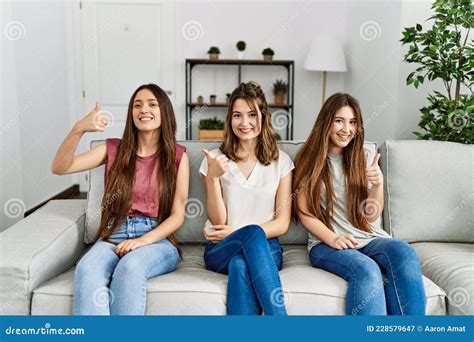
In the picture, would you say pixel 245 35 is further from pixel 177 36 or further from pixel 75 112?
pixel 75 112

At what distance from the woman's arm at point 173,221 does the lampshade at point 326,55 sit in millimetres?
2797

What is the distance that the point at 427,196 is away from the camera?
7.07 ft

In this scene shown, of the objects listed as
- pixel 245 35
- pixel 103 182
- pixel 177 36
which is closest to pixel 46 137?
pixel 177 36

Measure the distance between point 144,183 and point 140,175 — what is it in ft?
0.12

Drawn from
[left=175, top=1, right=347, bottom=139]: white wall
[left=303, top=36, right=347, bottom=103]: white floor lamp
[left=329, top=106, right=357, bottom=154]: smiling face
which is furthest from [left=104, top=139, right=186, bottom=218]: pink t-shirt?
[left=175, top=1, right=347, bottom=139]: white wall

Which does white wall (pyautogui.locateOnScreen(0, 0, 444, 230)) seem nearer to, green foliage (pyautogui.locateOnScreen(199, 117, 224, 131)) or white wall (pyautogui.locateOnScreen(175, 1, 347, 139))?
white wall (pyautogui.locateOnScreen(175, 1, 347, 139))

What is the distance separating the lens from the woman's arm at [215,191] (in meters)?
1.87

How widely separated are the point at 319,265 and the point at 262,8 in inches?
139

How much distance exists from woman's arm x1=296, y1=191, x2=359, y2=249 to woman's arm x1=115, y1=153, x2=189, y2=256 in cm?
41

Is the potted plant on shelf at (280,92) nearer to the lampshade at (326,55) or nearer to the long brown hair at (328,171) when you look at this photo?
the lampshade at (326,55)

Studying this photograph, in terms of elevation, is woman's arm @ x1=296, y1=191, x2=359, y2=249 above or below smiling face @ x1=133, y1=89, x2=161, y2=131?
below

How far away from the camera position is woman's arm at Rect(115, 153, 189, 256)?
1.79 meters

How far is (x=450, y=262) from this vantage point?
1872 millimetres

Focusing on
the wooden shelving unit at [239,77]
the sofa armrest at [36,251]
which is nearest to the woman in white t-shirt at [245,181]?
the sofa armrest at [36,251]
